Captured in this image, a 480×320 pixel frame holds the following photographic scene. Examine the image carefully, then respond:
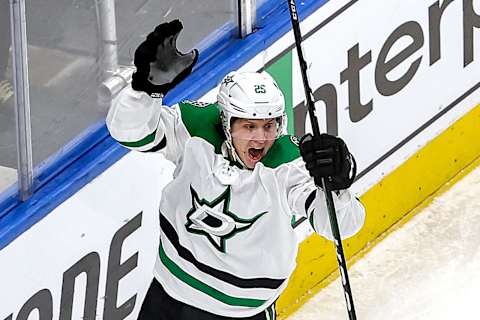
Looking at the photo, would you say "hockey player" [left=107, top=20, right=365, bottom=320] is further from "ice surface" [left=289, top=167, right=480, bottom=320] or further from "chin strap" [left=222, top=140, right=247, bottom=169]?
"ice surface" [left=289, top=167, right=480, bottom=320]

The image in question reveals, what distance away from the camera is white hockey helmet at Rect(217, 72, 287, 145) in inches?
180

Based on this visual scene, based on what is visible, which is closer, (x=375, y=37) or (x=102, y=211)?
(x=102, y=211)

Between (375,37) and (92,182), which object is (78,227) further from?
(375,37)

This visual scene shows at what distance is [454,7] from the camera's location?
253 inches

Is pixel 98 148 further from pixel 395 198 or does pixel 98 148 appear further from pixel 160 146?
pixel 395 198

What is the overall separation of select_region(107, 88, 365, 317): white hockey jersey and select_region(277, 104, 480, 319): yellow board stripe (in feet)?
3.82

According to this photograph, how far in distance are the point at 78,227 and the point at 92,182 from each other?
0.43 ft

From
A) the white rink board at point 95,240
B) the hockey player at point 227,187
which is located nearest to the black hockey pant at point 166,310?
the hockey player at point 227,187

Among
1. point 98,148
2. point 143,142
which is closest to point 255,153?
point 143,142

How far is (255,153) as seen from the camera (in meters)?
4.66

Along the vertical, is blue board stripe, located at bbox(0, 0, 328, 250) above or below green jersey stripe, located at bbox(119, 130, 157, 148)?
below

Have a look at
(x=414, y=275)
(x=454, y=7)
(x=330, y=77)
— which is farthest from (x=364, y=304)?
(x=454, y=7)

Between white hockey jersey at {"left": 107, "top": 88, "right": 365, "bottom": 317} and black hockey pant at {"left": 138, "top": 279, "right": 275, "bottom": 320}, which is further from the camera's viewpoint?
black hockey pant at {"left": 138, "top": 279, "right": 275, "bottom": 320}

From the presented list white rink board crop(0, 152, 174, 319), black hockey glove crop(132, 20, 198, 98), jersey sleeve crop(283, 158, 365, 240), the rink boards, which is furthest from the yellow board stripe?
black hockey glove crop(132, 20, 198, 98)
